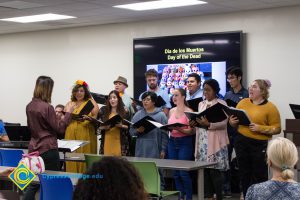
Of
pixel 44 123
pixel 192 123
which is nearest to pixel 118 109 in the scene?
pixel 192 123

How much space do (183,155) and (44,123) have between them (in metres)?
1.94

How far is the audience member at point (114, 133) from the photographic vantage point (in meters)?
6.63

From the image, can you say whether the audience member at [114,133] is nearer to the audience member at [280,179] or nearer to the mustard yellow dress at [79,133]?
the mustard yellow dress at [79,133]

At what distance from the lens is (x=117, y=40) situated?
986 cm

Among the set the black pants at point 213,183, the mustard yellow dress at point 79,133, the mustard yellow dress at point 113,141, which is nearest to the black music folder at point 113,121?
the mustard yellow dress at point 113,141

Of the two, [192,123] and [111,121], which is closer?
[192,123]

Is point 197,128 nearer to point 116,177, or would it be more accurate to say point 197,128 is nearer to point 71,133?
point 71,133

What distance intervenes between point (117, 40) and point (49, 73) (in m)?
1.93

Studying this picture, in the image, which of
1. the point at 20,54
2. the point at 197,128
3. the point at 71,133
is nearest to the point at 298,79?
the point at 197,128

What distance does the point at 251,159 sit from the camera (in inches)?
229

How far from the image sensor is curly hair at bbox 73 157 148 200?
5.40ft

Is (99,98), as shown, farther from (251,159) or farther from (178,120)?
(251,159)

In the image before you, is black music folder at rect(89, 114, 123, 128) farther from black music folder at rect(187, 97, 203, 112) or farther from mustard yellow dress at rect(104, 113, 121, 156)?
black music folder at rect(187, 97, 203, 112)

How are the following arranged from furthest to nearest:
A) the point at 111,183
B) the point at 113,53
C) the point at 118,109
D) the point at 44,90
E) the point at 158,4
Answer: the point at 113,53 < the point at 158,4 < the point at 118,109 < the point at 44,90 < the point at 111,183
